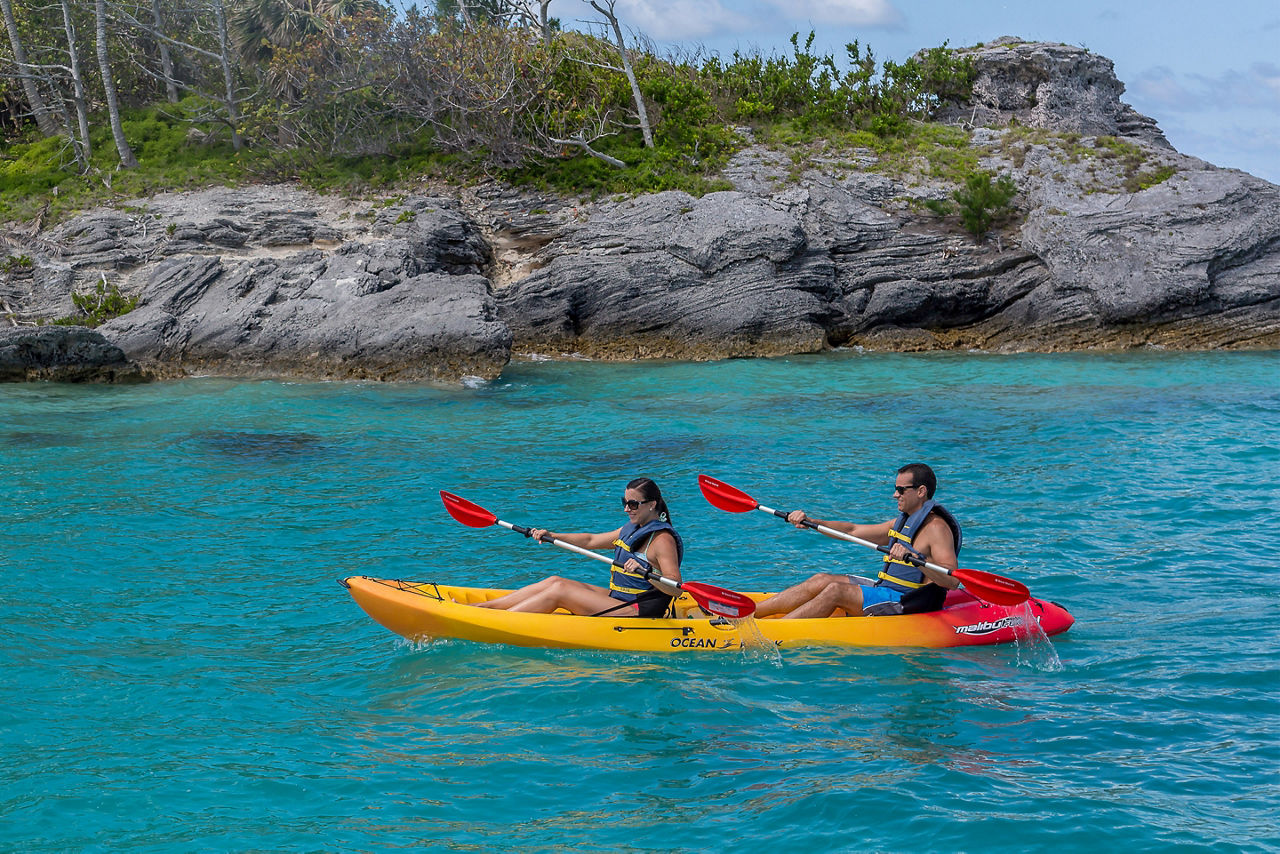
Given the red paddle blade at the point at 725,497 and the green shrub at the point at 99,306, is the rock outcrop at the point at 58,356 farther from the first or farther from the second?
the red paddle blade at the point at 725,497

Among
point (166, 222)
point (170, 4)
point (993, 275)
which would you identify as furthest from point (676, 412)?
point (170, 4)

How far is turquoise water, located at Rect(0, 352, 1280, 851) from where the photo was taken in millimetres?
5371

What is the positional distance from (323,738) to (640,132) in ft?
78.3

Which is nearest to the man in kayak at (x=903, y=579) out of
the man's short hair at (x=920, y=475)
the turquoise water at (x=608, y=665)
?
the man's short hair at (x=920, y=475)

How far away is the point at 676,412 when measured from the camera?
17344mm

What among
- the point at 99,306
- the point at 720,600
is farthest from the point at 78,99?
the point at 720,600

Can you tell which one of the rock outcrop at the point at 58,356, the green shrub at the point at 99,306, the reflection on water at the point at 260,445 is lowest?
the reflection on water at the point at 260,445

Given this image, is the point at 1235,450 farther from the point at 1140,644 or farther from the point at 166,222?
the point at 166,222

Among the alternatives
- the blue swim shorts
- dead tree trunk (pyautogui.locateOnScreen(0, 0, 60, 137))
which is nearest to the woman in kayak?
the blue swim shorts

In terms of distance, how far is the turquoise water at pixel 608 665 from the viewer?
5371mm

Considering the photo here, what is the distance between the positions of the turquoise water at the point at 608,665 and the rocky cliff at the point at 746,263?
7.69 m

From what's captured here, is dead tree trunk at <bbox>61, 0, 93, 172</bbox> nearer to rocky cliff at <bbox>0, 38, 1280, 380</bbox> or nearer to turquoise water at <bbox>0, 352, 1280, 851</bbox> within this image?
rocky cliff at <bbox>0, 38, 1280, 380</bbox>

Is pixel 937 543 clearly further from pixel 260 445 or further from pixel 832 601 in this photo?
pixel 260 445

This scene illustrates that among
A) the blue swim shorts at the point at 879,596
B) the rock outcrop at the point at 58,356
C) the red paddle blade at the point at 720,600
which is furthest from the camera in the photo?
the rock outcrop at the point at 58,356
